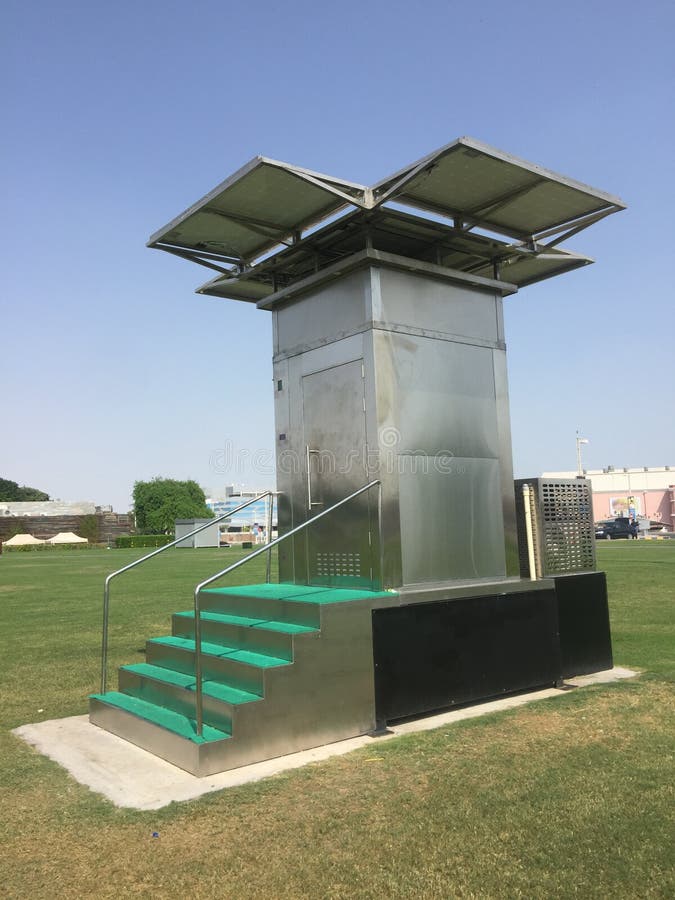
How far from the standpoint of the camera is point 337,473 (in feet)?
21.7

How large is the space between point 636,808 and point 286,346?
494cm

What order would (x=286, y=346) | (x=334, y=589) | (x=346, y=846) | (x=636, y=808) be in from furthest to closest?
(x=286, y=346) → (x=334, y=589) → (x=636, y=808) → (x=346, y=846)

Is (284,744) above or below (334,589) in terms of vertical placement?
A: below

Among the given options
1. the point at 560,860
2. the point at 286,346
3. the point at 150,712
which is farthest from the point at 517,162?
the point at 150,712

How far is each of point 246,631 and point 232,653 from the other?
22 cm

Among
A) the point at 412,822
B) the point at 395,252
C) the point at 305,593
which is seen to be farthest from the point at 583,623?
the point at 395,252

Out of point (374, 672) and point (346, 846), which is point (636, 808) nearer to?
point (346, 846)

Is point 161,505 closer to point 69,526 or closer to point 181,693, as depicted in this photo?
point 69,526

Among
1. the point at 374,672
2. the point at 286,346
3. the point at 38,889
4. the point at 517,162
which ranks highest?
the point at 517,162

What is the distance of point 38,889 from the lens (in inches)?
127

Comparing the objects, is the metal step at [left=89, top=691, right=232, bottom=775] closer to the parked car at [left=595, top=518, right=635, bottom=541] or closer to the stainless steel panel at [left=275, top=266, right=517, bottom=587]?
the stainless steel panel at [left=275, top=266, right=517, bottom=587]

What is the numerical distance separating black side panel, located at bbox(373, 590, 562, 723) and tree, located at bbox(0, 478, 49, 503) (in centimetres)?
12005

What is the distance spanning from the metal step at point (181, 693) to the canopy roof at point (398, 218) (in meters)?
3.77

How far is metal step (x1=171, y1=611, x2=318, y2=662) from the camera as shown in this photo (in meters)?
5.37
